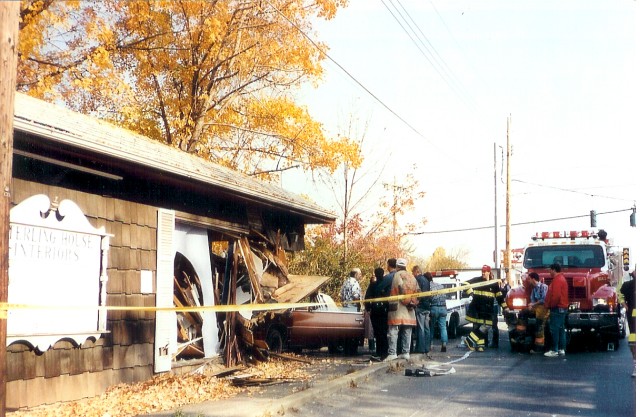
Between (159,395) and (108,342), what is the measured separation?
3.40 feet

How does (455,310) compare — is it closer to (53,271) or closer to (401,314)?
(401,314)

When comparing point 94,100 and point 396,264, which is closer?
point 396,264

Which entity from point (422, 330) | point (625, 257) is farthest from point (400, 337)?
point (625, 257)

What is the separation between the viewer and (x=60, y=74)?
17.6 m

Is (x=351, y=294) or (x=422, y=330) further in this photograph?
(x=351, y=294)

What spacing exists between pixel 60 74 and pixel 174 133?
16.3 feet

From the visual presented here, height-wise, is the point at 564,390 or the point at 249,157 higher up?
the point at 249,157

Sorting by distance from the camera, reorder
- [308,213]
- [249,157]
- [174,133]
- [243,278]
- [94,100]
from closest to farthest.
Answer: [243,278] < [308,213] < [94,100] < [174,133] < [249,157]

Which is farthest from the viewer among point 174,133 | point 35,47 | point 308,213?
point 174,133

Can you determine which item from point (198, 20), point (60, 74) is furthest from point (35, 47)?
point (198, 20)

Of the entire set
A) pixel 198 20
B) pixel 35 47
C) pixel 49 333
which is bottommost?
pixel 49 333

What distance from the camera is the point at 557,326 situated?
583 inches

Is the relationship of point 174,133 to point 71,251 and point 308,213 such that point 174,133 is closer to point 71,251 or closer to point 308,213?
point 308,213

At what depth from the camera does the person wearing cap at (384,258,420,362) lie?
1379 cm
